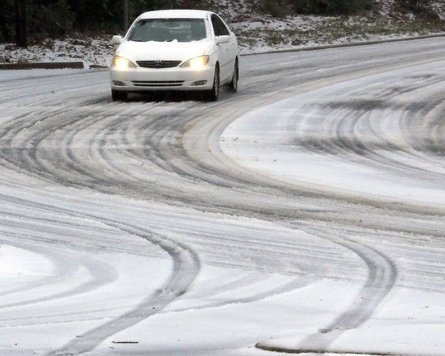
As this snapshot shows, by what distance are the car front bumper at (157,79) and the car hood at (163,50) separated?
0.24 metres

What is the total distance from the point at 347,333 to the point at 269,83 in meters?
18.6

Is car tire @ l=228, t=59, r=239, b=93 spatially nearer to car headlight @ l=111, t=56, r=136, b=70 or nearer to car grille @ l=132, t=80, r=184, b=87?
car grille @ l=132, t=80, r=184, b=87

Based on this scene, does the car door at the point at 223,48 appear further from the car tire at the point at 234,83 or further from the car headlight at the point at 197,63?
the car headlight at the point at 197,63

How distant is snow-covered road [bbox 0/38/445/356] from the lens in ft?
21.6

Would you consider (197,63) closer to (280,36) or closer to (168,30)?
(168,30)

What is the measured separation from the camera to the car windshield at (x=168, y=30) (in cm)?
2270

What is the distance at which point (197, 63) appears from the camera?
2189 cm

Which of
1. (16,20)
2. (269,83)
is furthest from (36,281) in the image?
(16,20)

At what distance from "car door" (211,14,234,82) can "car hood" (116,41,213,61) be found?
21.2 inches

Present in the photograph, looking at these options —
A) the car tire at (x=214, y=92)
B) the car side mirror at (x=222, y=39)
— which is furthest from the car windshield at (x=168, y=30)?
the car tire at (x=214, y=92)

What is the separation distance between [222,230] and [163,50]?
41.0 feet

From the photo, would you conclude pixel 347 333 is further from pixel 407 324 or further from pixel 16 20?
pixel 16 20

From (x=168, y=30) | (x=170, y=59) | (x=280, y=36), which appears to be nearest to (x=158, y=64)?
(x=170, y=59)

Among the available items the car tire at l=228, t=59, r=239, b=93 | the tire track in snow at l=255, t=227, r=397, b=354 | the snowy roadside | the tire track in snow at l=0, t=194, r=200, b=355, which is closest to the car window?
the car tire at l=228, t=59, r=239, b=93
